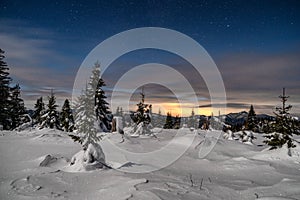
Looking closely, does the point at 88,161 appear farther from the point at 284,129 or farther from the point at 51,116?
the point at 51,116

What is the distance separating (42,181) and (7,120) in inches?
1037

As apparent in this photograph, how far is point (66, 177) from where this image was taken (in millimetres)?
7895

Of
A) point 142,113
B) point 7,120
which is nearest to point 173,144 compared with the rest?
point 142,113

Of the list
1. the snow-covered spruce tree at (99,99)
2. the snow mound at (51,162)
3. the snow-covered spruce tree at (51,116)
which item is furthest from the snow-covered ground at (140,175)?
the snow-covered spruce tree at (51,116)

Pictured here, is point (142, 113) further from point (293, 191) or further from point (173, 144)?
point (293, 191)

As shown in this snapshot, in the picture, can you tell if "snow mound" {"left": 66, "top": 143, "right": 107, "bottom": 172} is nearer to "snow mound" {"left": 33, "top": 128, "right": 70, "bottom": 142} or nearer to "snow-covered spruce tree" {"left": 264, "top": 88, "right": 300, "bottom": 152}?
"snow mound" {"left": 33, "top": 128, "right": 70, "bottom": 142}

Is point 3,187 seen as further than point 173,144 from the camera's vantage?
No

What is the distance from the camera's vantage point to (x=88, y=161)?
945 centimetres

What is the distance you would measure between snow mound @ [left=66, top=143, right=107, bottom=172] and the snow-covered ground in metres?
0.36

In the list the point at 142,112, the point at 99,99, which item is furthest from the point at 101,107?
the point at 142,112

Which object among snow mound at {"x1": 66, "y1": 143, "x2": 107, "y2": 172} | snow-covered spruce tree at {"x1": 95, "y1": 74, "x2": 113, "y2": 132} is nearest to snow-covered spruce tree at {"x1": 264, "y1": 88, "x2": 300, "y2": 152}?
snow mound at {"x1": 66, "y1": 143, "x2": 107, "y2": 172}

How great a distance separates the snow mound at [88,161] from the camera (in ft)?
30.4

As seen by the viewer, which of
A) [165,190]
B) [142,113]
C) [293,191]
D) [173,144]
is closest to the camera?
[165,190]

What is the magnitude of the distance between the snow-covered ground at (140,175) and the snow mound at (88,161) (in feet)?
1.18
